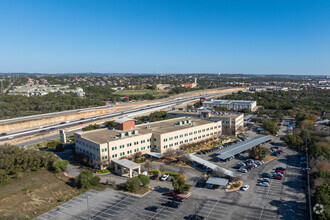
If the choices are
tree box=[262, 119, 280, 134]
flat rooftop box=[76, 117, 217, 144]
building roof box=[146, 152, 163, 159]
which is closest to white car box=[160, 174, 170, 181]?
building roof box=[146, 152, 163, 159]

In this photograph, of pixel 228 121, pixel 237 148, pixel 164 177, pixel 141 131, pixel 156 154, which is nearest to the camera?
pixel 164 177

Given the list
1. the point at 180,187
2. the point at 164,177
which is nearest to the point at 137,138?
the point at 164,177

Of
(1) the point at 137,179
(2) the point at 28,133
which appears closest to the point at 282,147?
(1) the point at 137,179

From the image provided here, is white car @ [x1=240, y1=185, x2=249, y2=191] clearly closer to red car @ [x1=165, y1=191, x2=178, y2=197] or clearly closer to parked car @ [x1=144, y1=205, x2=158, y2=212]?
red car @ [x1=165, y1=191, x2=178, y2=197]

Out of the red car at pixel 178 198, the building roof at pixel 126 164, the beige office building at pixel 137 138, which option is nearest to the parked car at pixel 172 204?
the red car at pixel 178 198

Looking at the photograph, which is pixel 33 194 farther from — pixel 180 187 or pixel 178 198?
pixel 180 187

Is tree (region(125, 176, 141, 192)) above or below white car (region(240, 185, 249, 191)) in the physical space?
above
